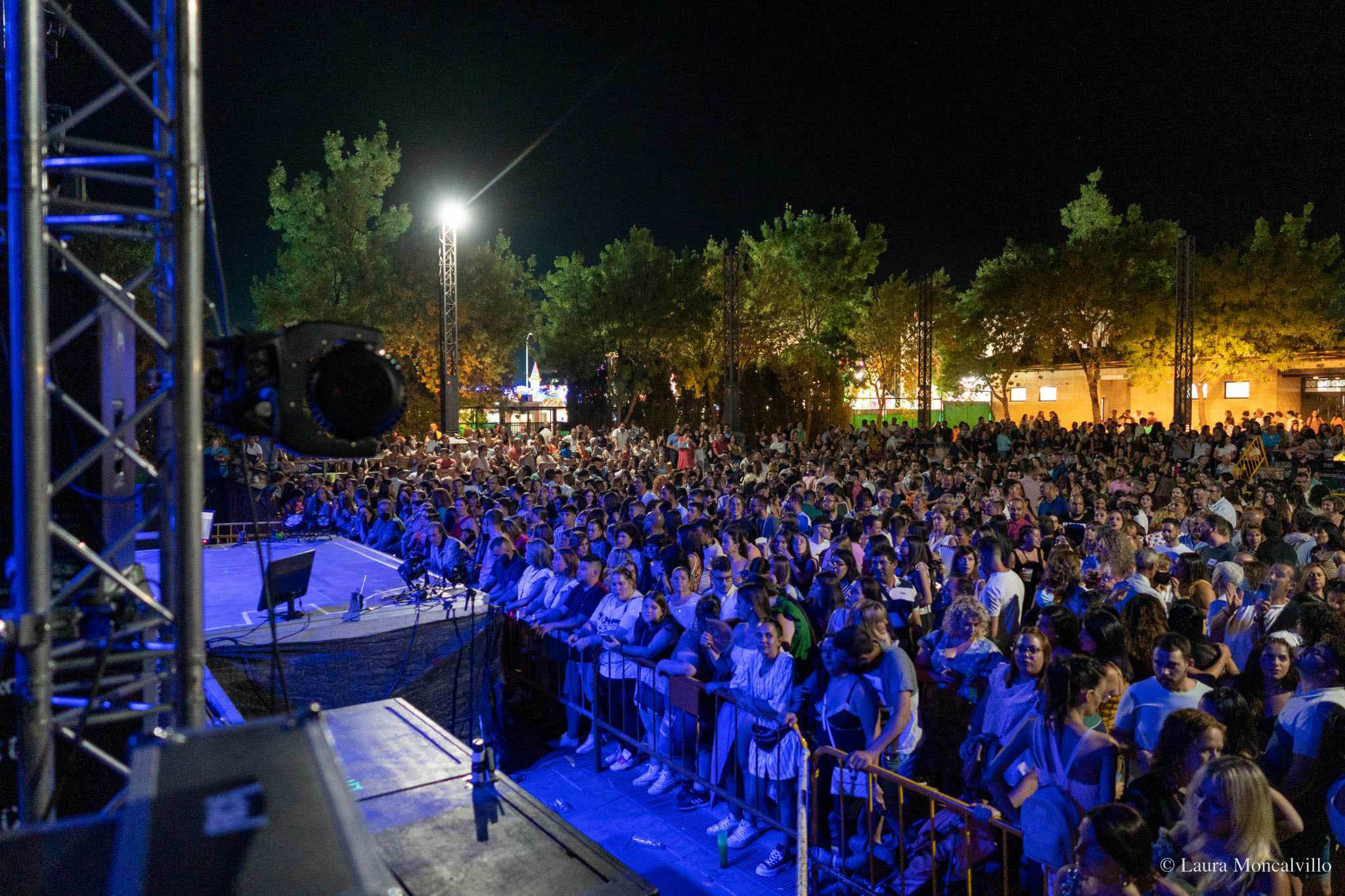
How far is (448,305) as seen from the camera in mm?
24328

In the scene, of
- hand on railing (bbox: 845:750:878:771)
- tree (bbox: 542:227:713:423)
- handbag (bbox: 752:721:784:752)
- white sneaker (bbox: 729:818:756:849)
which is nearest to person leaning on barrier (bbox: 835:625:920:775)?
hand on railing (bbox: 845:750:878:771)

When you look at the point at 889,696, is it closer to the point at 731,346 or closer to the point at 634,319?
the point at 731,346

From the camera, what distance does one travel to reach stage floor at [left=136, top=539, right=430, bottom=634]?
8.29 metres

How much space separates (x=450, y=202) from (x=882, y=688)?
19.7 metres

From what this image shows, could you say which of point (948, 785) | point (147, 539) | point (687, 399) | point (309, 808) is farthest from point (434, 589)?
point (687, 399)

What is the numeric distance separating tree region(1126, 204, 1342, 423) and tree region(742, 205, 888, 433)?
457 inches

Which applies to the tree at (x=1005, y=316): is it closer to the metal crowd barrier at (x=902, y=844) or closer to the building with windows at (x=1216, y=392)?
the building with windows at (x=1216, y=392)

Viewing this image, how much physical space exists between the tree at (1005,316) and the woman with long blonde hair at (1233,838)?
31938 millimetres

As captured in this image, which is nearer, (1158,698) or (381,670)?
(1158,698)

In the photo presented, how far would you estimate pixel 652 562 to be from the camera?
822 cm

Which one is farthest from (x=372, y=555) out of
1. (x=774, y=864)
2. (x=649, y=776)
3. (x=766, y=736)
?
(x=774, y=864)

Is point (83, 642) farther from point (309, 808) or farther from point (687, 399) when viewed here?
point (687, 399)

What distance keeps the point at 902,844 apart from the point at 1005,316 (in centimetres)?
3224

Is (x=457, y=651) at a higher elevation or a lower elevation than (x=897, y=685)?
lower
